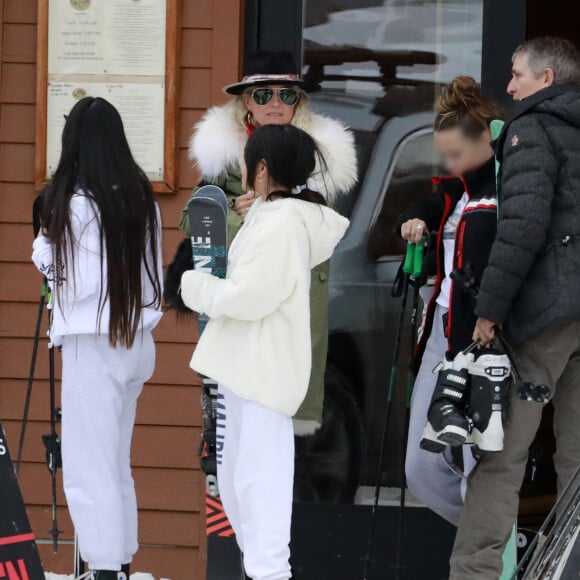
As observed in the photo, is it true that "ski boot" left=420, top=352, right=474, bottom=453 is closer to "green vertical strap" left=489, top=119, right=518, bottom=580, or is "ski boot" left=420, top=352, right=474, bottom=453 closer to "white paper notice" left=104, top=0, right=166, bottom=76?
"green vertical strap" left=489, top=119, right=518, bottom=580

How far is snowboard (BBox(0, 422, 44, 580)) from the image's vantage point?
4039 mm

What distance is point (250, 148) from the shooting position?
4.11 m

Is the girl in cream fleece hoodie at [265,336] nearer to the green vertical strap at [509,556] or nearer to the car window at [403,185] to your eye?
the green vertical strap at [509,556]

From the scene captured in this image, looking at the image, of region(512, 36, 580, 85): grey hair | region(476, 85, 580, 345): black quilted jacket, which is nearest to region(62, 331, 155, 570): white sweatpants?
region(476, 85, 580, 345): black quilted jacket

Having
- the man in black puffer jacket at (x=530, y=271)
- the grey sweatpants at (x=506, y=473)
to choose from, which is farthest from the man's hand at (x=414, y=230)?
the grey sweatpants at (x=506, y=473)

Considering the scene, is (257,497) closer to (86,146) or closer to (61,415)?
(61,415)

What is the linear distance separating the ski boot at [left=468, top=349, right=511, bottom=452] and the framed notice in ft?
5.89

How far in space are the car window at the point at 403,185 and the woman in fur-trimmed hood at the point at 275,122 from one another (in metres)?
0.67

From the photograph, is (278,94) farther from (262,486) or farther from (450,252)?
(262,486)

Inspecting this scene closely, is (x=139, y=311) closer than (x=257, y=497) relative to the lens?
No

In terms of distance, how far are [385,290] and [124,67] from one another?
4.84 ft

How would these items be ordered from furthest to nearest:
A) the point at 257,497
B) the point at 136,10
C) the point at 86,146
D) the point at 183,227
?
the point at 136,10 → the point at 183,227 → the point at 86,146 → the point at 257,497

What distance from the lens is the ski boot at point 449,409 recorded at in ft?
13.2

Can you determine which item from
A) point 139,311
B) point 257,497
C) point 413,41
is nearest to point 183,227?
point 139,311
